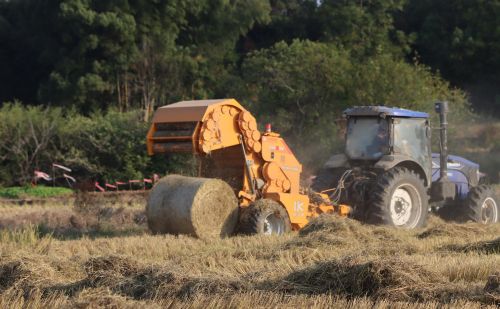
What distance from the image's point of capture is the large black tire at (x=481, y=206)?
15.2 metres

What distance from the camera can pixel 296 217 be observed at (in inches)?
506

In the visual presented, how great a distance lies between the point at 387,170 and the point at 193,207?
381cm

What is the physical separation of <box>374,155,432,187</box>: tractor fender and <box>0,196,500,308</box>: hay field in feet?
5.81

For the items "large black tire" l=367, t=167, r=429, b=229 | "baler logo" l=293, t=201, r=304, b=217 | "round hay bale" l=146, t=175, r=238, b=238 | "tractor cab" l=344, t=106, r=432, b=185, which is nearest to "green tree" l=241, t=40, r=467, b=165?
"tractor cab" l=344, t=106, r=432, b=185

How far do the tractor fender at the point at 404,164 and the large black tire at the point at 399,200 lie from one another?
12 centimetres

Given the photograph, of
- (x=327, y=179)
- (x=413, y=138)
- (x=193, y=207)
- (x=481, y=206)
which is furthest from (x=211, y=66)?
(x=193, y=207)

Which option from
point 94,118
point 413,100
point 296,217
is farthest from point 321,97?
point 296,217

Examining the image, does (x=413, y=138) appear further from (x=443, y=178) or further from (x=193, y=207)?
(x=193, y=207)

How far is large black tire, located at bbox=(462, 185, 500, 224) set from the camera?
1520 centimetres

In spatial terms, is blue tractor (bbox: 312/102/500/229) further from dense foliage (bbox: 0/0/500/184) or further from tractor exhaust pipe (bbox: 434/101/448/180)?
dense foliage (bbox: 0/0/500/184)

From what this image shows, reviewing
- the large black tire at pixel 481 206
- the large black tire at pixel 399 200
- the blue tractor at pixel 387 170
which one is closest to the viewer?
the large black tire at pixel 399 200

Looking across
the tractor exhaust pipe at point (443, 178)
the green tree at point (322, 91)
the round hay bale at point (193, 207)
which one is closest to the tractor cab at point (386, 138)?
the tractor exhaust pipe at point (443, 178)

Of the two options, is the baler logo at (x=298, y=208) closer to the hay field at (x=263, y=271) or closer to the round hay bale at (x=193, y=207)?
the hay field at (x=263, y=271)

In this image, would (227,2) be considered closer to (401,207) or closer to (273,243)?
(401,207)
